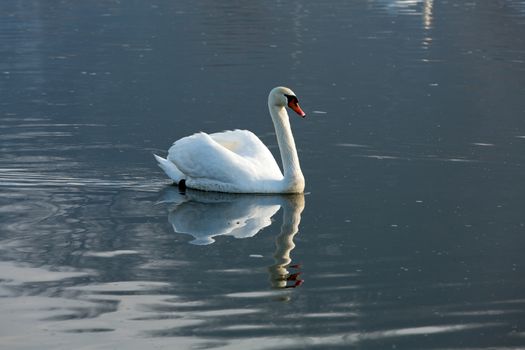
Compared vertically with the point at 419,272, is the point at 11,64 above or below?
below

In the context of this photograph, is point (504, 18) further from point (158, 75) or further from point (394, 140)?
point (394, 140)

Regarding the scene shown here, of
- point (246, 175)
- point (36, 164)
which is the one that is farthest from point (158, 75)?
point (246, 175)

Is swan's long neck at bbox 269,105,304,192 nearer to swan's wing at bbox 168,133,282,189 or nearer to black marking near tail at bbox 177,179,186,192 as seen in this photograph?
swan's wing at bbox 168,133,282,189

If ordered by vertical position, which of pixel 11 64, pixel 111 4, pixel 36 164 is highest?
pixel 36 164

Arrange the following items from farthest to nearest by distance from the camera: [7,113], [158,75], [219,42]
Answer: [219,42] < [158,75] < [7,113]

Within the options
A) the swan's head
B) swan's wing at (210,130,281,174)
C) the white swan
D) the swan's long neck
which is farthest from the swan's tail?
the swan's head

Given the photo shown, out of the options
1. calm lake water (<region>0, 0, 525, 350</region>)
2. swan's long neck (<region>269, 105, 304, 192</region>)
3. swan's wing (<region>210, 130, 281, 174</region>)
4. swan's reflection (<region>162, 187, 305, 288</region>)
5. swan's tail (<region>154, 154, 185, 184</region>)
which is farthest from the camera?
swan's tail (<region>154, 154, 185, 184</region>)

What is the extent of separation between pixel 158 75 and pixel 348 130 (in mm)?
8535

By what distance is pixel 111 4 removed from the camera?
162 feet

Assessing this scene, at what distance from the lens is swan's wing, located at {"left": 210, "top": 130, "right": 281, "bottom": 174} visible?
50.7ft

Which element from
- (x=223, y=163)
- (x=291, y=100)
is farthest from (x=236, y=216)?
(x=291, y=100)

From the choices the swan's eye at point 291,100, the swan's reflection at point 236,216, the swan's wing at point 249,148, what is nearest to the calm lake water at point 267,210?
the swan's reflection at point 236,216

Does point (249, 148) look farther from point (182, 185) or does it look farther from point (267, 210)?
point (267, 210)

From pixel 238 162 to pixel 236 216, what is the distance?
4.33 feet
